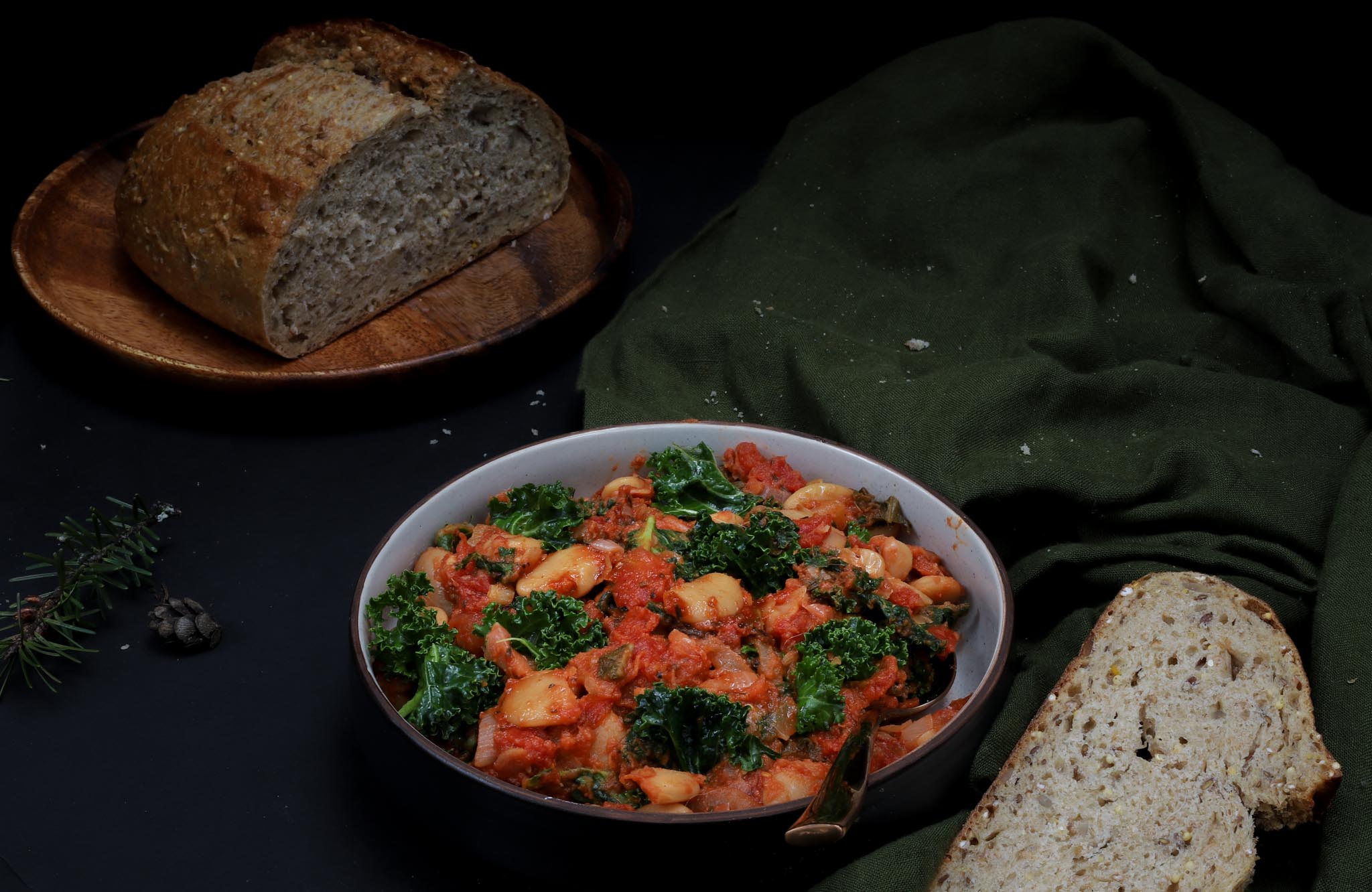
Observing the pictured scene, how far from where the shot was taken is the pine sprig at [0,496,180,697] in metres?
3.26

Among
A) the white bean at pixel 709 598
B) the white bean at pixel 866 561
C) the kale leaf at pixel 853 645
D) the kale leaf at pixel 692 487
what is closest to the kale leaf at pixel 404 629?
the white bean at pixel 709 598

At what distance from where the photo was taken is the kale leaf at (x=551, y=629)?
8.95 feet

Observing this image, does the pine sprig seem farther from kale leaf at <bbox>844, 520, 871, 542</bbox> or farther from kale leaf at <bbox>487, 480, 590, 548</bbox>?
kale leaf at <bbox>844, 520, 871, 542</bbox>

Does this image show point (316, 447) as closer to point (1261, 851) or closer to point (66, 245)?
point (66, 245)

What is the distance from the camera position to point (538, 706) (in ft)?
8.48

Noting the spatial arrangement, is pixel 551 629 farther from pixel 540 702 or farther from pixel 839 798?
pixel 839 798

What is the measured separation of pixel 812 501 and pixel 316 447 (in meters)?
1.67

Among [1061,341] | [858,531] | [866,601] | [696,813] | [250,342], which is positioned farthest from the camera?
[250,342]

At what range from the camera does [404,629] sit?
109 inches

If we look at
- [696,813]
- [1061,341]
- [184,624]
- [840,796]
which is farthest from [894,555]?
[184,624]

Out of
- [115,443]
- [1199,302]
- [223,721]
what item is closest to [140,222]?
[115,443]

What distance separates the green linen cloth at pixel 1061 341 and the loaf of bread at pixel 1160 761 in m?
0.10

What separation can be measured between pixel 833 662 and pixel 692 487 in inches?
28.8

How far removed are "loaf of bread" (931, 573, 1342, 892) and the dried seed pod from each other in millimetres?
1880
